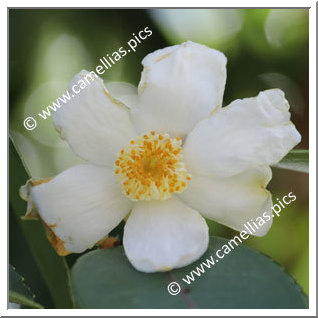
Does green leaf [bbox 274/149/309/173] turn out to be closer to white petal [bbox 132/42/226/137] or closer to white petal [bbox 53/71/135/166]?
white petal [bbox 132/42/226/137]

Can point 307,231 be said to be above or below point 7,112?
below

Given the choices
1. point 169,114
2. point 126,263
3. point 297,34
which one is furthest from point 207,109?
point 297,34

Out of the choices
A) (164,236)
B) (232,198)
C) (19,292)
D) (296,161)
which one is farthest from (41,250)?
(296,161)

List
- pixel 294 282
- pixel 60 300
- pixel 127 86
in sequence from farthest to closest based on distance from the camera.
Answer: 1. pixel 127 86
2. pixel 60 300
3. pixel 294 282

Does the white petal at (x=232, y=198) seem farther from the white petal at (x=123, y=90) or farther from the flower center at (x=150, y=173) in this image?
the white petal at (x=123, y=90)

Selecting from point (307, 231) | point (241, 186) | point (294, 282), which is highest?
point (241, 186)

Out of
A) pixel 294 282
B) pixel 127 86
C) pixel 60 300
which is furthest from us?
pixel 127 86
